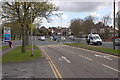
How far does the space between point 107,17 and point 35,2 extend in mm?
48562

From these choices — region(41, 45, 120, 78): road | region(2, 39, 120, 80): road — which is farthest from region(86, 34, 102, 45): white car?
region(2, 39, 120, 80): road

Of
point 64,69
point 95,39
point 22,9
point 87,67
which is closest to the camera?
point 64,69

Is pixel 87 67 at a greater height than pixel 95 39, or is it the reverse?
pixel 95 39

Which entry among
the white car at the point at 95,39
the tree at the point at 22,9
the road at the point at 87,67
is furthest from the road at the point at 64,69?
the white car at the point at 95,39

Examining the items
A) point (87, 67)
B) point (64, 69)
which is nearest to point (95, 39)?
point (87, 67)

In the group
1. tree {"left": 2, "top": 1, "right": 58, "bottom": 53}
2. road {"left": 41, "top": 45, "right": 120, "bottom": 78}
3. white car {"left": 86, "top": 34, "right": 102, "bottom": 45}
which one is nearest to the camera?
road {"left": 41, "top": 45, "right": 120, "bottom": 78}

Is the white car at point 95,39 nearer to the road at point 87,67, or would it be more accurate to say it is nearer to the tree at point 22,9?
the tree at point 22,9

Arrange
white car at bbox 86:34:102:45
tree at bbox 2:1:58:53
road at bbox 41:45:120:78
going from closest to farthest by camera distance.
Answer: road at bbox 41:45:120:78, tree at bbox 2:1:58:53, white car at bbox 86:34:102:45

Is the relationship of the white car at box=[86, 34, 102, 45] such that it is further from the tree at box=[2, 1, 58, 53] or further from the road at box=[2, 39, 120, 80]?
the road at box=[2, 39, 120, 80]

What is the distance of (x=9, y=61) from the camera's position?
14.8 metres

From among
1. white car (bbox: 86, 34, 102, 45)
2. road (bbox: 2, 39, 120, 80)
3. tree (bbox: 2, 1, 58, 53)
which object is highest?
tree (bbox: 2, 1, 58, 53)

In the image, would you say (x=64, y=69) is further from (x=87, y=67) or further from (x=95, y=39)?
(x=95, y=39)

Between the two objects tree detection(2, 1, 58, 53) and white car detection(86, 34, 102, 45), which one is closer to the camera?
tree detection(2, 1, 58, 53)

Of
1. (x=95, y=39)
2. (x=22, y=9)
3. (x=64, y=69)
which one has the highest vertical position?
(x=22, y=9)
